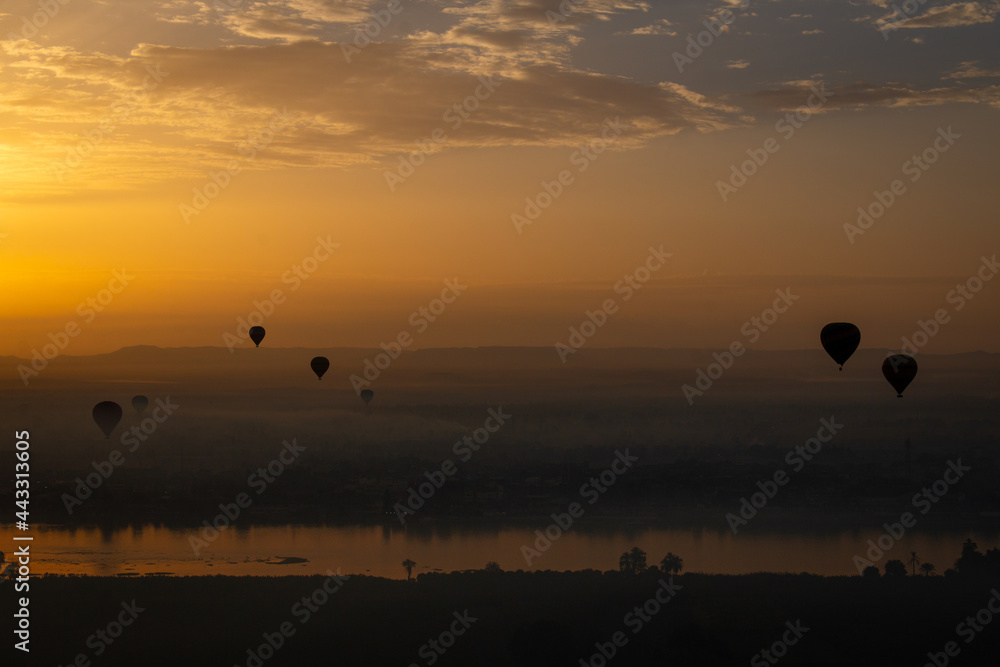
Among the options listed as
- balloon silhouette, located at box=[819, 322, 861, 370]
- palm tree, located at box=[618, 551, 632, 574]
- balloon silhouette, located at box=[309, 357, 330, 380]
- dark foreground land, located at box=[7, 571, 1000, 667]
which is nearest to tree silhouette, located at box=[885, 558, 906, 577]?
dark foreground land, located at box=[7, 571, 1000, 667]

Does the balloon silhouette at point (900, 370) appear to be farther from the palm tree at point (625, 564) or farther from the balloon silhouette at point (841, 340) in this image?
the palm tree at point (625, 564)

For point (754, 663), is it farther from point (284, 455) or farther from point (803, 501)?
point (284, 455)

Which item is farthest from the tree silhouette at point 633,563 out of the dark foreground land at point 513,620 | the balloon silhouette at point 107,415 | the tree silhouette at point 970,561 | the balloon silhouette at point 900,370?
the balloon silhouette at point 107,415

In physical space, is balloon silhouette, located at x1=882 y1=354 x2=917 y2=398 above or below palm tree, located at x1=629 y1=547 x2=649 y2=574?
above

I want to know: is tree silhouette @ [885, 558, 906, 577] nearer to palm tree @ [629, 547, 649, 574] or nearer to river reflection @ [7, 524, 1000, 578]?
river reflection @ [7, 524, 1000, 578]

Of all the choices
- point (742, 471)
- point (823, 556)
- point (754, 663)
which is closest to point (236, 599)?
point (754, 663)

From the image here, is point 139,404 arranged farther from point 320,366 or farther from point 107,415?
point 320,366

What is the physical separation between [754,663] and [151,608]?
25976 millimetres

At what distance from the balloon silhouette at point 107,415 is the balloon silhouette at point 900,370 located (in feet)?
144

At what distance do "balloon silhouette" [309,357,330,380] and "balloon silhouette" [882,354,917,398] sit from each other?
3276cm

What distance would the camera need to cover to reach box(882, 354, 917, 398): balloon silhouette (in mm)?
43312

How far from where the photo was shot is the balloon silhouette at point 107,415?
61188 mm

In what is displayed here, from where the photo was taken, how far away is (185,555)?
67.3m

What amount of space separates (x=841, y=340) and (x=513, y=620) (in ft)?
59.4
